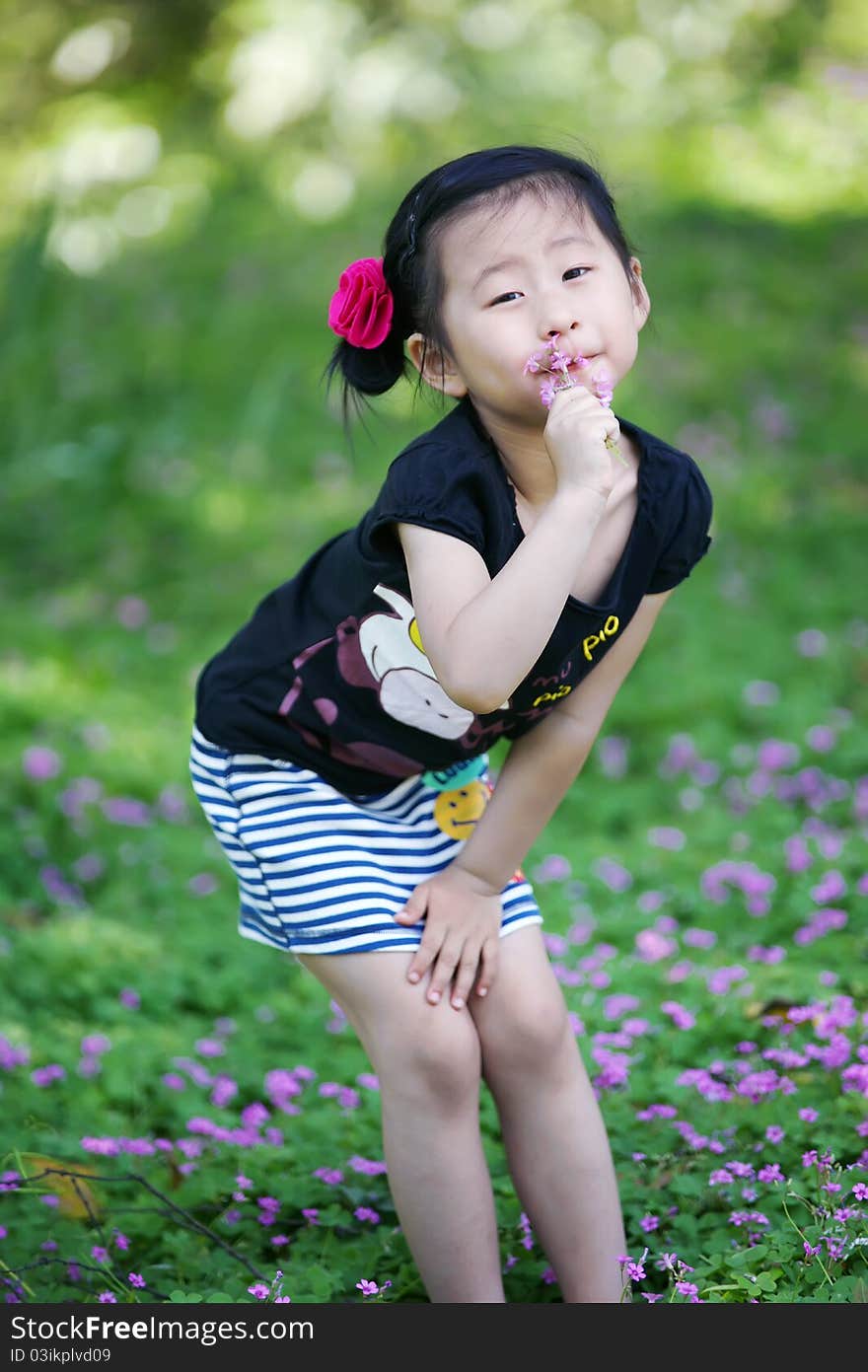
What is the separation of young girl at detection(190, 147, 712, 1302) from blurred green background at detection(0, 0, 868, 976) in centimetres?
31

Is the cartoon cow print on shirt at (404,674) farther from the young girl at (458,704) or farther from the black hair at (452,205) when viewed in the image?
the black hair at (452,205)

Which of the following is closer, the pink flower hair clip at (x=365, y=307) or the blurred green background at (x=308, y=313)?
the pink flower hair clip at (x=365, y=307)

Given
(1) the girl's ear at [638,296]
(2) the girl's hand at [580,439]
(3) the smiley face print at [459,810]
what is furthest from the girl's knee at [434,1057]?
(1) the girl's ear at [638,296]

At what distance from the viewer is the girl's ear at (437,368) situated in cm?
188

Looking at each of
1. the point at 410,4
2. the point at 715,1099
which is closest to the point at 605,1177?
the point at 715,1099

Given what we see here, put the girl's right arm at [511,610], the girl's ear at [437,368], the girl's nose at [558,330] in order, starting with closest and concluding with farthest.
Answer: the girl's right arm at [511,610] → the girl's nose at [558,330] → the girl's ear at [437,368]

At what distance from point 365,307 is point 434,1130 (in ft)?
3.46

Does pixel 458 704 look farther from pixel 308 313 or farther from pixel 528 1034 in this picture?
pixel 308 313

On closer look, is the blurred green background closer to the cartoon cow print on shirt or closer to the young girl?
the young girl

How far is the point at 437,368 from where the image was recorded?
1.90m

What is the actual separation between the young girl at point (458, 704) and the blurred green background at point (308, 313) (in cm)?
31

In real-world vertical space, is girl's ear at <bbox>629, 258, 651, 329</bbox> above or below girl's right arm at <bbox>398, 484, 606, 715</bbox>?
above

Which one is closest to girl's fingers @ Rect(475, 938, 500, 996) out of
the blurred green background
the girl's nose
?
the girl's nose

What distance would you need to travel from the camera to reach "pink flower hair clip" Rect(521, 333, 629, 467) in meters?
1.77
